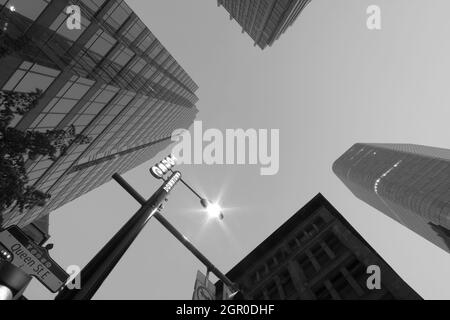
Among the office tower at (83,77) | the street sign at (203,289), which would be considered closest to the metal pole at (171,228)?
the street sign at (203,289)

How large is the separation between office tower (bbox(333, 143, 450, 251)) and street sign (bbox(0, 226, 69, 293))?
10911cm

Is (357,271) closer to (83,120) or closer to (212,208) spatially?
(212,208)

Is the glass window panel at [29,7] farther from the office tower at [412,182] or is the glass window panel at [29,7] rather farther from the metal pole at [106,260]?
the office tower at [412,182]

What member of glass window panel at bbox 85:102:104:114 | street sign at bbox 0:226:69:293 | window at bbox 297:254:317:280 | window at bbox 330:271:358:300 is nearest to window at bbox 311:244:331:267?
window at bbox 297:254:317:280

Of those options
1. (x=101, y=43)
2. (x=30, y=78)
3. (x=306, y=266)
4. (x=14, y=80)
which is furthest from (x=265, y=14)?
(x=14, y=80)

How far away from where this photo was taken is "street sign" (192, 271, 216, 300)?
671cm

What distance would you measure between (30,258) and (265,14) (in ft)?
373

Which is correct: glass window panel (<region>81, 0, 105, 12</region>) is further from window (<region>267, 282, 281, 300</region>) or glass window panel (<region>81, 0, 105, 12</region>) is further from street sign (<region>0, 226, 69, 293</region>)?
window (<region>267, 282, 281, 300</region>)

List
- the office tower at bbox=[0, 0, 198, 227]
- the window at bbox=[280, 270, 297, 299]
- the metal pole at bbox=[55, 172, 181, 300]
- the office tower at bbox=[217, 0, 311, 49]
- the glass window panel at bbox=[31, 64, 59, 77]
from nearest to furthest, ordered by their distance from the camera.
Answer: the metal pole at bbox=[55, 172, 181, 300] < the office tower at bbox=[0, 0, 198, 227] < the glass window panel at bbox=[31, 64, 59, 77] < the window at bbox=[280, 270, 297, 299] < the office tower at bbox=[217, 0, 311, 49]

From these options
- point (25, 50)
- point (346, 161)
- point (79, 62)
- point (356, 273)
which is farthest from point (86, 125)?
point (346, 161)

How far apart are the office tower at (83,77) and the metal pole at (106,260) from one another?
10.3m

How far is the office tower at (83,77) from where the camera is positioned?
1806cm

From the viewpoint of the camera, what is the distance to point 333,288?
90.6ft

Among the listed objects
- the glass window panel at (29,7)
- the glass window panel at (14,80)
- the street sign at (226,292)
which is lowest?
the street sign at (226,292)
